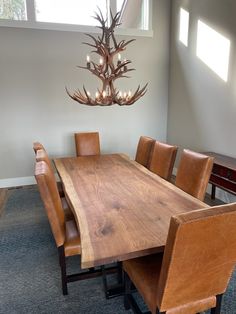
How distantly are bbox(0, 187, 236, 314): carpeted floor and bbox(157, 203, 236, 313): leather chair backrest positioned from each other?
28.7 inches

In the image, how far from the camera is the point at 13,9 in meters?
4.07

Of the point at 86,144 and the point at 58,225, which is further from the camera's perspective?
the point at 86,144

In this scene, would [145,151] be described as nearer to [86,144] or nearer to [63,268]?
[86,144]

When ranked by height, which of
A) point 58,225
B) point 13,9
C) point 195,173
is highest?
point 13,9

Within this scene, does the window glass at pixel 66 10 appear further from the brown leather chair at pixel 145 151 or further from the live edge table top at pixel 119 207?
the live edge table top at pixel 119 207

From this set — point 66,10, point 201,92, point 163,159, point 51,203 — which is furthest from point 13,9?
point 51,203

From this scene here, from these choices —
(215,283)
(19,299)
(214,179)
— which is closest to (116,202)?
(215,283)

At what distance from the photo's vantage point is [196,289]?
1.28 m

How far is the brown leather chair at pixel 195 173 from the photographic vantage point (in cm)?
212

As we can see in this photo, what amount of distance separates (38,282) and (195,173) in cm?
159

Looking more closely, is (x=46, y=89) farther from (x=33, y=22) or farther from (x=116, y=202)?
(x=116, y=202)

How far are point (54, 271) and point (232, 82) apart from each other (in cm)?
311

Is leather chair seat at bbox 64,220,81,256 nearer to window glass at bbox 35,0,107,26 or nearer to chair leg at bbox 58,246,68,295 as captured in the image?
chair leg at bbox 58,246,68,295

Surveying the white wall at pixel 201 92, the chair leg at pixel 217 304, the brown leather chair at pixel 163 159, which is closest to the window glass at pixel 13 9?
the white wall at pixel 201 92
